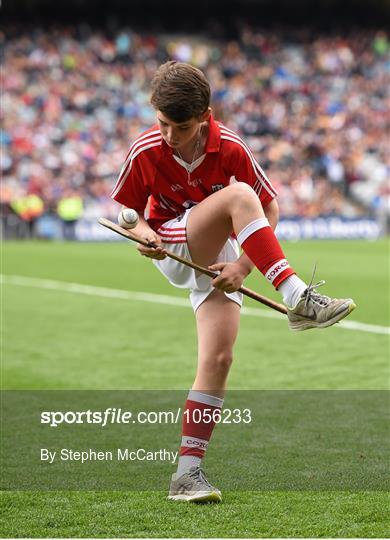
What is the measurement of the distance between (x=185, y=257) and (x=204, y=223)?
10.1 inches

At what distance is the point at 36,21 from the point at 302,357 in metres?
28.0

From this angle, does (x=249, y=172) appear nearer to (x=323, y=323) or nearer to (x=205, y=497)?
(x=323, y=323)

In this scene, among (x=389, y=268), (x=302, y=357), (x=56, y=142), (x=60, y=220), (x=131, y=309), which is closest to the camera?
(x=302, y=357)

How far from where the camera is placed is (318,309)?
13.6 ft

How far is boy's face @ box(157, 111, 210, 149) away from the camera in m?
4.11

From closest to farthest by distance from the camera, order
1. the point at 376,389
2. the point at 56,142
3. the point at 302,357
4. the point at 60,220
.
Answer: the point at 376,389
the point at 302,357
the point at 60,220
the point at 56,142

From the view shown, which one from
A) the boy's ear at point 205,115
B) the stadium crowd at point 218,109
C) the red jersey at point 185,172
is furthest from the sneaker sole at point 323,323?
the stadium crowd at point 218,109

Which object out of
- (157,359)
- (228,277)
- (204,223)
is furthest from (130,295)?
(228,277)

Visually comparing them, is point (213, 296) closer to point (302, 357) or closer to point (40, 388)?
point (40, 388)

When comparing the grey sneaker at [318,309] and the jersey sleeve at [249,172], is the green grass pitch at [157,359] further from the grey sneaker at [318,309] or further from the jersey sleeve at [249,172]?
the jersey sleeve at [249,172]

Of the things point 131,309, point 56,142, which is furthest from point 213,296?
point 56,142

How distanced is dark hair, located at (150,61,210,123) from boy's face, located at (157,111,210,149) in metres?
0.03

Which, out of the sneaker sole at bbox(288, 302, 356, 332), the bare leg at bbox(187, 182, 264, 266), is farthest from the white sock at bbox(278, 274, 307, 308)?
the bare leg at bbox(187, 182, 264, 266)

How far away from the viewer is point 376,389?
6.97 m
